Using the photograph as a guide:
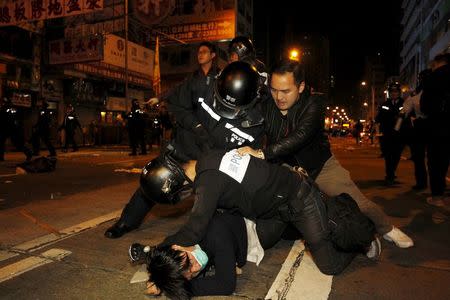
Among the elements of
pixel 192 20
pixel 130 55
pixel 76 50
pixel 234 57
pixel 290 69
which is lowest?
pixel 290 69

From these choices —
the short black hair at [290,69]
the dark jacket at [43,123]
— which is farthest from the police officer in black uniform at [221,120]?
the dark jacket at [43,123]

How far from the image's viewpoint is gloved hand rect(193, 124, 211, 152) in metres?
3.52

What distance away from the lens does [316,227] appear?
2.99 meters

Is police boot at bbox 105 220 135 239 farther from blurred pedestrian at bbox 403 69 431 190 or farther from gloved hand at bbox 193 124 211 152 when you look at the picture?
blurred pedestrian at bbox 403 69 431 190

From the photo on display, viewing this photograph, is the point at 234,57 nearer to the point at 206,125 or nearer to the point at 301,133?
the point at 206,125

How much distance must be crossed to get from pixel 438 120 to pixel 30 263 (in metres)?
4.93

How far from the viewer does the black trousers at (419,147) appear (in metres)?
6.02

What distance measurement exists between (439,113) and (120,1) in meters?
18.3

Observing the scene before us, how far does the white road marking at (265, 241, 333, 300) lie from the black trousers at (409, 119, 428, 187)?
3419 mm

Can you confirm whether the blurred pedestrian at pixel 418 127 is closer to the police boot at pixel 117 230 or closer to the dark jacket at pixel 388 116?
the dark jacket at pixel 388 116

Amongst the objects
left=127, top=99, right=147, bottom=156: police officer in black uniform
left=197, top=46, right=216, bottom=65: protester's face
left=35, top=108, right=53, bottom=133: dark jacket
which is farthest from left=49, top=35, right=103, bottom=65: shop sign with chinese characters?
left=197, top=46, right=216, bottom=65: protester's face

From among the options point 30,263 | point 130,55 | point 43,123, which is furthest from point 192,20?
point 30,263

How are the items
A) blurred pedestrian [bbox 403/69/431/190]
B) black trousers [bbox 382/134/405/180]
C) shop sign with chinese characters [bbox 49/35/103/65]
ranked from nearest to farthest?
blurred pedestrian [bbox 403/69/431/190] → black trousers [bbox 382/134/405/180] → shop sign with chinese characters [bbox 49/35/103/65]

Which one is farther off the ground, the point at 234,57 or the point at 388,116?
the point at 234,57
